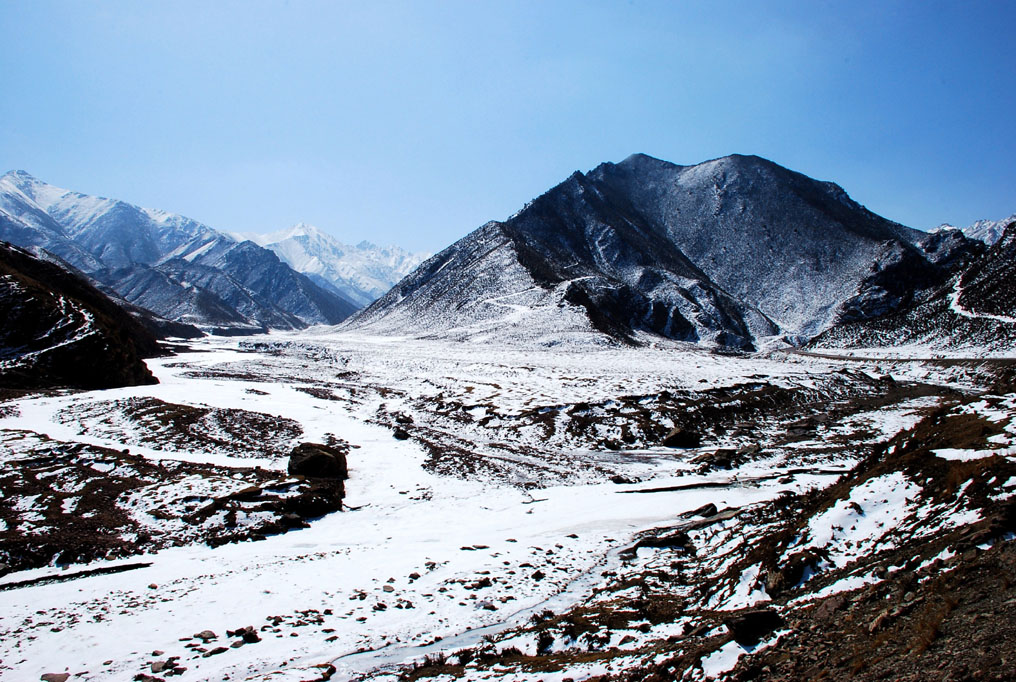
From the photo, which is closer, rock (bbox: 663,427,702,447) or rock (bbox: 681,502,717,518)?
rock (bbox: 681,502,717,518)

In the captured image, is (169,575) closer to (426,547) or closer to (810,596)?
(426,547)

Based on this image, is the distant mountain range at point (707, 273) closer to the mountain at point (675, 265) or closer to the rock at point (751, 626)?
the mountain at point (675, 265)

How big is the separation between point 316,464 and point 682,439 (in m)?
20.1

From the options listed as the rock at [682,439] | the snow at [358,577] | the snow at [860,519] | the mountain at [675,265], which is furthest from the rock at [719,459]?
the mountain at [675,265]

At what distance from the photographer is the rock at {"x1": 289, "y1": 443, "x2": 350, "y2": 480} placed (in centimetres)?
2114

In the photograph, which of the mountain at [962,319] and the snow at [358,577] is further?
the mountain at [962,319]

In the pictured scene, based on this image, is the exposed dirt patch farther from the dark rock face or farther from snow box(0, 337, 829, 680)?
the dark rock face

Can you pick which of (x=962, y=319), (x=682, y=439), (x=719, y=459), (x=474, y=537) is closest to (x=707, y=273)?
(x=962, y=319)

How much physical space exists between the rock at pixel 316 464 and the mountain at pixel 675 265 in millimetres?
58006

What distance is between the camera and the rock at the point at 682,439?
29.1 meters

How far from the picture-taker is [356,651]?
32.8ft

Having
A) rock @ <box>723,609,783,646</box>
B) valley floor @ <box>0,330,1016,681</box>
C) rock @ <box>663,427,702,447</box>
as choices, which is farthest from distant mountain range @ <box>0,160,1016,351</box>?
→ rock @ <box>723,609,783,646</box>

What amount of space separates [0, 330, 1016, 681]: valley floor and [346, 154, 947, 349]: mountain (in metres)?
53.3

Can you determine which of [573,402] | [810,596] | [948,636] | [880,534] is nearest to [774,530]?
[880,534]
